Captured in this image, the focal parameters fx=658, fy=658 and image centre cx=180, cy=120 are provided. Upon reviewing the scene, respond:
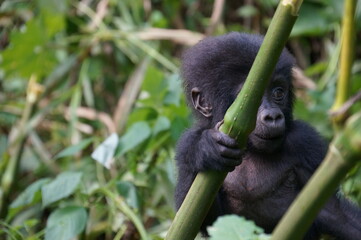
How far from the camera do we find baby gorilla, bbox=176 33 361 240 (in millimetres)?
2285

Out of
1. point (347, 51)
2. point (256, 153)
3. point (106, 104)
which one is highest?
point (347, 51)

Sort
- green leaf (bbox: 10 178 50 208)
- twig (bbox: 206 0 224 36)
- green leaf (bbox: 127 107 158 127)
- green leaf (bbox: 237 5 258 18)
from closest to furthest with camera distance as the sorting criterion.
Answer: green leaf (bbox: 10 178 50 208), green leaf (bbox: 127 107 158 127), twig (bbox: 206 0 224 36), green leaf (bbox: 237 5 258 18)

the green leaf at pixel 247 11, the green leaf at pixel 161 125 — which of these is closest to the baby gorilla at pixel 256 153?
the green leaf at pixel 161 125

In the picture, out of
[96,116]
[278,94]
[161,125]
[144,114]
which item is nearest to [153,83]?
[144,114]

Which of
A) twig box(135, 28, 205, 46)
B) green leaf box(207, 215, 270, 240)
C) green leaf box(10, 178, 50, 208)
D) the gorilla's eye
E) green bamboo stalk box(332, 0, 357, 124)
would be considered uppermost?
green bamboo stalk box(332, 0, 357, 124)

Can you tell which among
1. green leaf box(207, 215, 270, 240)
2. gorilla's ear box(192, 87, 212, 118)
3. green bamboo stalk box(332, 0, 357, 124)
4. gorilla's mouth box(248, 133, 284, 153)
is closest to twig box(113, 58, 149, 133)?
gorilla's ear box(192, 87, 212, 118)

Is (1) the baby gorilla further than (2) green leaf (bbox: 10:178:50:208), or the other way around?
(2) green leaf (bbox: 10:178:50:208)

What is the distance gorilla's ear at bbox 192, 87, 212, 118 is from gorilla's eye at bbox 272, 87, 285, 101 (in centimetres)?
25

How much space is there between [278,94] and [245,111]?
96 centimetres

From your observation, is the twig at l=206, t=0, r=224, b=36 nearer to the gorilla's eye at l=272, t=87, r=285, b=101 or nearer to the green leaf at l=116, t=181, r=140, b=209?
Result: the green leaf at l=116, t=181, r=140, b=209

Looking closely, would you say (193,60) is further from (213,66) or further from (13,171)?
(13,171)

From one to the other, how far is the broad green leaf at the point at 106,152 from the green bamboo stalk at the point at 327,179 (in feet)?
6.02

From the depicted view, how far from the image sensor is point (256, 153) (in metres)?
2.37

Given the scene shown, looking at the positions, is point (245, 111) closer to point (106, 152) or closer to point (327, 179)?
point (327, 179)
